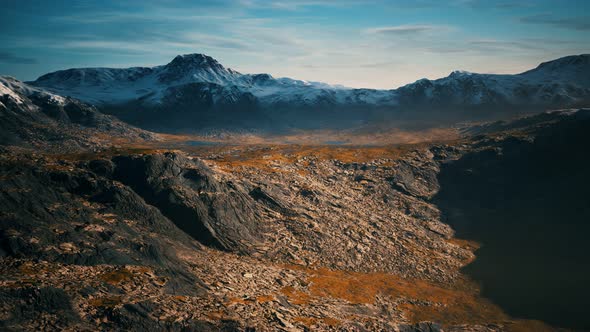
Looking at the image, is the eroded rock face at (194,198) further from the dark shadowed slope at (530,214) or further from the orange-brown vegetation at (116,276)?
the dark shadowed slope at (530,214)

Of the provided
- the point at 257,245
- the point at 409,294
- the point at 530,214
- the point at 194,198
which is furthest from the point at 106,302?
A: the point at 530,214

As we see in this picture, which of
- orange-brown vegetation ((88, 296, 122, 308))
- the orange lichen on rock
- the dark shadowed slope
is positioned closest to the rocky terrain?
orange-brown vegetation ((88, 296, 122, 308))

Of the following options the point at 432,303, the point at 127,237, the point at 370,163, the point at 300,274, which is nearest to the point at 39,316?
the point at 127,237

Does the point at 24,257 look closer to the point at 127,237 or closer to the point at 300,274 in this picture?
the point at 127,237

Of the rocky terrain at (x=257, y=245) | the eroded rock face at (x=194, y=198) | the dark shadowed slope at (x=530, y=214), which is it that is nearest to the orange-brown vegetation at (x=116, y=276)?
the rocky terrain at (x=257, y=245)

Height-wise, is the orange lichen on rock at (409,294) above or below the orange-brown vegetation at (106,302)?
below

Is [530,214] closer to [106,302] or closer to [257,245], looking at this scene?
[257,245]
